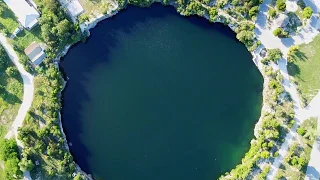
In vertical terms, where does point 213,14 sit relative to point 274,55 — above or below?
above

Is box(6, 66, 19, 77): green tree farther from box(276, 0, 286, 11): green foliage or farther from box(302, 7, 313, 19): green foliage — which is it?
box(302, 7, 313, 19): green foliage

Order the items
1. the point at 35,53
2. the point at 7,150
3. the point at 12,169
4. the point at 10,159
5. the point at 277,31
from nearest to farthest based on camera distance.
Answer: the point at 12,169
the point at 10,159
the point at 7,150
the point at 35,53
the point at 277,31

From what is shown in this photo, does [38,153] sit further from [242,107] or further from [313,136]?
[313,136]

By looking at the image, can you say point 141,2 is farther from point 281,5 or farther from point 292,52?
point 292,52

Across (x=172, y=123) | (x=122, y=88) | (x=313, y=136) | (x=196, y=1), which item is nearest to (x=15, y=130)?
(x=122, y=88)

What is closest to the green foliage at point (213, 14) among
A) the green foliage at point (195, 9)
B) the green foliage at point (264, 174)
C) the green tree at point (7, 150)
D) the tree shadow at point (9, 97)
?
the green foliage at point (195, 9)

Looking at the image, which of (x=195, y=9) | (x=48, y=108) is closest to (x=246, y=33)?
(x=195, y=9)

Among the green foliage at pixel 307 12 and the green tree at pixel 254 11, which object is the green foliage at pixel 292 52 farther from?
the green tree at pixel 254 11

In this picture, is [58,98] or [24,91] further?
[58,98]
